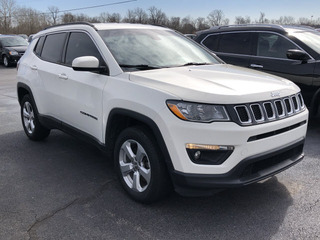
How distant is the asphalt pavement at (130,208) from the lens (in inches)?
118

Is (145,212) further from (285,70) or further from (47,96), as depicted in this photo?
(285,70)

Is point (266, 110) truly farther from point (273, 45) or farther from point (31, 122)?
point (31, 122)

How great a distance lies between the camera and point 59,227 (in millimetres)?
3094

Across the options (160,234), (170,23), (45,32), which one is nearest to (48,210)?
(160,234)

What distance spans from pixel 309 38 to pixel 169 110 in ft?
14.8

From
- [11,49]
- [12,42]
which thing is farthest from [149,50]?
[12,42]

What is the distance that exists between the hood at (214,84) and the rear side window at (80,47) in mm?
865

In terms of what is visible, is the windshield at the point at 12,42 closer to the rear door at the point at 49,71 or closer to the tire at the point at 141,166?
the rear door at the point at 49,71

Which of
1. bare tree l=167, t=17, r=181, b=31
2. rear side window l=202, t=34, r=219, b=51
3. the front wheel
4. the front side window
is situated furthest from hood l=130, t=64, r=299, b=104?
bare tree l=167, t=17, r=181, b=31

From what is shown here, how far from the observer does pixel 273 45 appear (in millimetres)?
6438

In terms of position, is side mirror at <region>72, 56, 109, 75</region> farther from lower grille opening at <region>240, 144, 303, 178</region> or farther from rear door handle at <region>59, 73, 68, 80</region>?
lower grille opening at <region>240, 144, 303, 178</region>

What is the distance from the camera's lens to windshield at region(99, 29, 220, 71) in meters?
3.80

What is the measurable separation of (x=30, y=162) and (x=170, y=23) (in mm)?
80570

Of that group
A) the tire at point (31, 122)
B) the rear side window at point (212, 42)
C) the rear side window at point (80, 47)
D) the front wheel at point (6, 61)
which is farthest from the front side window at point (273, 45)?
the front wheel at point (6, 61)
